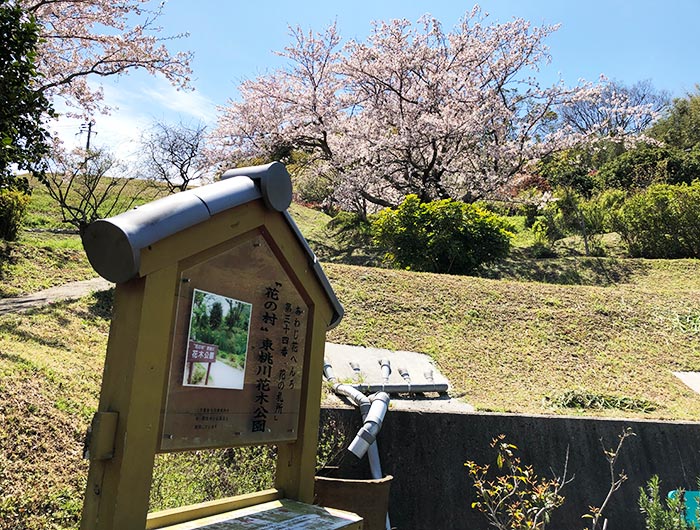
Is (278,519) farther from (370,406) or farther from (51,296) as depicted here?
(51,296)

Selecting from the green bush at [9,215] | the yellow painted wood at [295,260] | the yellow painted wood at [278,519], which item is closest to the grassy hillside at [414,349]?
the green bush at [9,215]

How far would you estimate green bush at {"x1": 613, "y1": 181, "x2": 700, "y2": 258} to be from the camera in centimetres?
1572

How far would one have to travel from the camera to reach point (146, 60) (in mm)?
11734

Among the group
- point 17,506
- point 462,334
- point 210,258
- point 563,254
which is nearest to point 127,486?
point 210,258

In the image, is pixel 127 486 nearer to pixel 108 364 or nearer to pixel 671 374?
pixel 108 364

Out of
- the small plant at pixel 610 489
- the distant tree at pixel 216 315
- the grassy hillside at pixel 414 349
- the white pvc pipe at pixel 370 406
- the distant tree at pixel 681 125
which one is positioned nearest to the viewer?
the distant tree at pixel 216 315

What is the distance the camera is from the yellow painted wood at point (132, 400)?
6.27 feet

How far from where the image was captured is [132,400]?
6.31 feet

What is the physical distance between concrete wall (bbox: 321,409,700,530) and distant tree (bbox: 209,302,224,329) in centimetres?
229

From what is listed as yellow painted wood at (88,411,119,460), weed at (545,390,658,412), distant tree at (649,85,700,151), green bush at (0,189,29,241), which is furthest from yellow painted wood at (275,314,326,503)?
distant tree at (649,85,700,151)

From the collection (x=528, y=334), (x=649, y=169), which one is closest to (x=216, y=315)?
(x=528, y=334)

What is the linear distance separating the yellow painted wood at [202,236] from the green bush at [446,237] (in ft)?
30.9

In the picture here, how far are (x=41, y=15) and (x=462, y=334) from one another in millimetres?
10207

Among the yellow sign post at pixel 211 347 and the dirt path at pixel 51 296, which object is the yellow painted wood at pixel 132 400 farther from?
the dirt path at pixel 51 296
